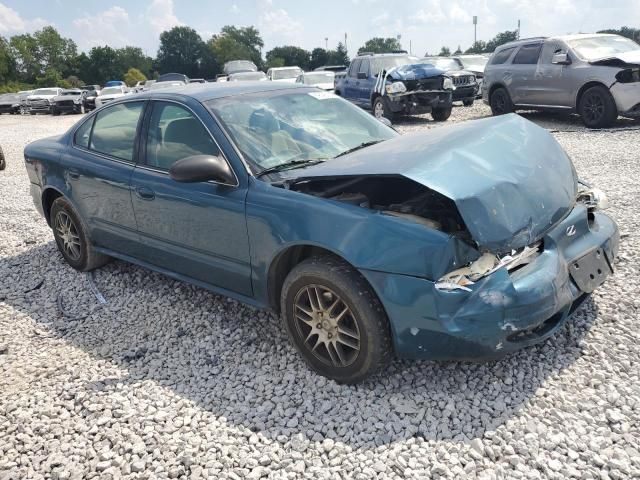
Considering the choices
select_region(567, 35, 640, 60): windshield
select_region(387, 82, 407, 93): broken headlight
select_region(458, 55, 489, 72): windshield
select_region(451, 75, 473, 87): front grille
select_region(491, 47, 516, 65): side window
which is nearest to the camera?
select_region(567, 35, 640, 60): windshield

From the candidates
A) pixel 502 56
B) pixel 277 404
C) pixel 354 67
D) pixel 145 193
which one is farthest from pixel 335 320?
pixel 354 67

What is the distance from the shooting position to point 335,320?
9.90 feet

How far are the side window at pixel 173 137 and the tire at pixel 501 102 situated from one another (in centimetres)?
1050

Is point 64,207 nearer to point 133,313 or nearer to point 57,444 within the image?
point 133,313

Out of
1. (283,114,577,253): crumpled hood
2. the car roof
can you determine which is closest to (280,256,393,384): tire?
(283,114,577,253): crumpled hood

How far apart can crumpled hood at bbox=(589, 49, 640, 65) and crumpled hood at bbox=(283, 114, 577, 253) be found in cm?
803

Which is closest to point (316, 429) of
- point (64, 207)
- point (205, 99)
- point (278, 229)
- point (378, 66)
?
point (278, 229)

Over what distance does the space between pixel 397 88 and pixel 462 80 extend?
12.8 ft

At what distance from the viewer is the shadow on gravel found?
282 centimetres

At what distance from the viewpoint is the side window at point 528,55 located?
12055 mm

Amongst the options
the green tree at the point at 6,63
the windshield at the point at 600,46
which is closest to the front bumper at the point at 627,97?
the windshield at the point at 600,46

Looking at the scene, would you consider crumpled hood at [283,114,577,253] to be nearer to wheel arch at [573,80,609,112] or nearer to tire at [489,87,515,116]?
wheel arch at [573,80,609,112]

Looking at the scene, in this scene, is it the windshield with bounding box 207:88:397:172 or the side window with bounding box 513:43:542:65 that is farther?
the side window with bounding box 513:43:542:65

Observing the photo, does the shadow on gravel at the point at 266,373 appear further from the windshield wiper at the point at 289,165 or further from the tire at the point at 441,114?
the tire at the point at 441,114
